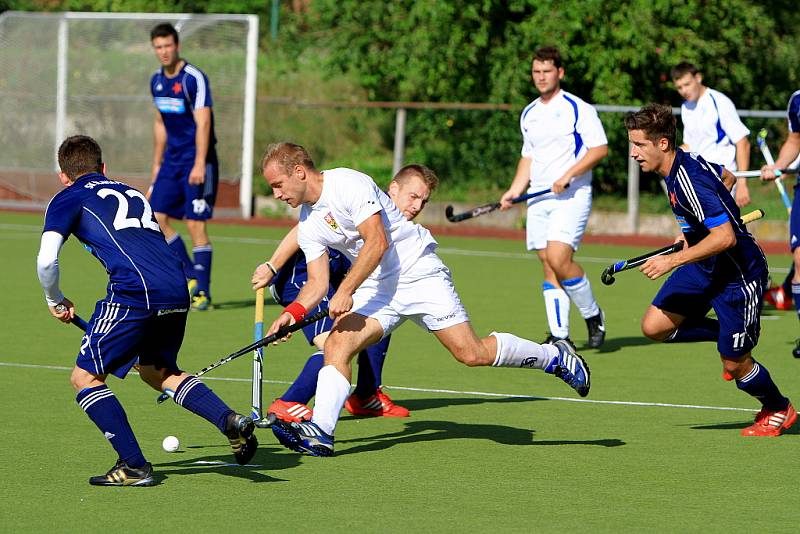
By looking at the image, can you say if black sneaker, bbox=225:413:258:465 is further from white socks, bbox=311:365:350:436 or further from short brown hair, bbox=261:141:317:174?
short brown hair, bbox=261:141:317:174

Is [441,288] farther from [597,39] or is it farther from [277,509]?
[597,39]

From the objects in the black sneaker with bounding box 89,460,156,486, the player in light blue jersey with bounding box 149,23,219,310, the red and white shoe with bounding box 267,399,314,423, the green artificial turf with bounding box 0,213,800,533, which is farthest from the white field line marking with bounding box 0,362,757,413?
the player in light blue jersey with bounding box 149,23,219,310

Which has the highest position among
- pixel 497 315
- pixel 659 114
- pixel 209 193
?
pixel 659 114

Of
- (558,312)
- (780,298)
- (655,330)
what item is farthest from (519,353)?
(780,298)

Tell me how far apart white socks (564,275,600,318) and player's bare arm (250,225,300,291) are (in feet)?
9.84

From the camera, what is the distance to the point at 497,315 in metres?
11.6

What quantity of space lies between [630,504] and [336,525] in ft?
3.72

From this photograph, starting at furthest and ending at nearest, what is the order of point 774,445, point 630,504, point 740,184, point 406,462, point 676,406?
point 740,184 → point 676,406 → point 774,445 → point 406,462 → point 630,504

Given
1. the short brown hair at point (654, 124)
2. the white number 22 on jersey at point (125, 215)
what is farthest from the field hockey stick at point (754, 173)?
the white number 22 on jersey at point (125, 215)

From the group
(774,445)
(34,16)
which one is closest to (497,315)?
(774,445)

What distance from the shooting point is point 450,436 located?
6.94m

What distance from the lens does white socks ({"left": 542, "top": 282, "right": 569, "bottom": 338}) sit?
9.62 metres

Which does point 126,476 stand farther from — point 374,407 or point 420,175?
point 420,175

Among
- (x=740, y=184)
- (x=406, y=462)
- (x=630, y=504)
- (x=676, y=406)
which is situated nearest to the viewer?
(x=630, y=504)
